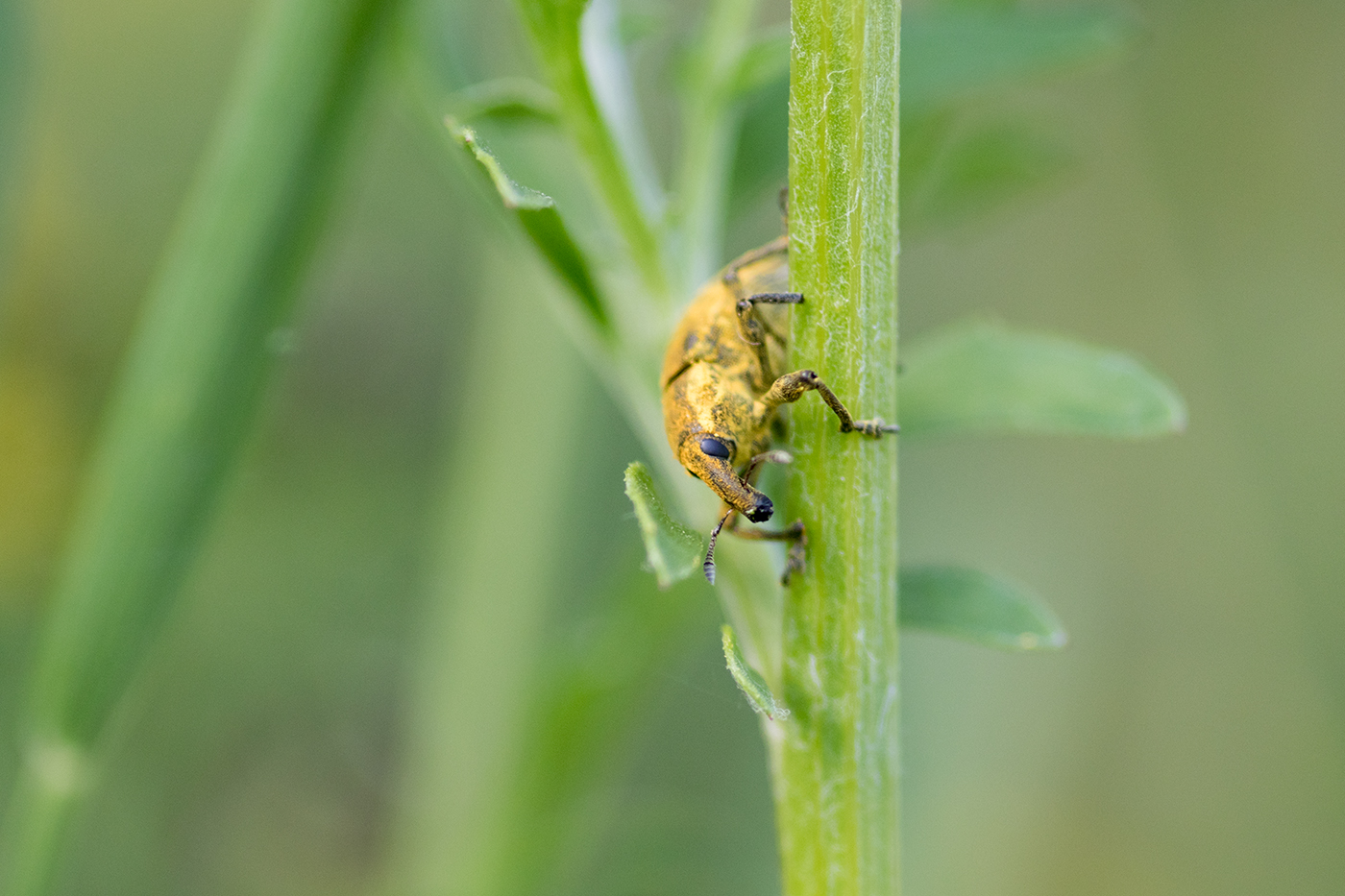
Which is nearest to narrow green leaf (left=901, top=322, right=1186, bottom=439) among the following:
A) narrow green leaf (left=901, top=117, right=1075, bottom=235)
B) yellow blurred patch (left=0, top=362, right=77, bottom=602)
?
narrow green leaf (left=901, top=117, right=1075, bottom=235)

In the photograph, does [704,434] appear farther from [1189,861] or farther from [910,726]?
[1189,861]

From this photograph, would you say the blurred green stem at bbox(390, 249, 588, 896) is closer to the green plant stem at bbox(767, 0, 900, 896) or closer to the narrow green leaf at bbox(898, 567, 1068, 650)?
the narrow green leaf at bbox(898, 567, 1068, 650)

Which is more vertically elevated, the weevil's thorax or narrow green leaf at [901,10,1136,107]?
narrow green leaf at [901,10,1136,107]

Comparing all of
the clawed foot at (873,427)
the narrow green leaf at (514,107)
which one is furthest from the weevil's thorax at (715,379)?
the clawed foot at (873,427)

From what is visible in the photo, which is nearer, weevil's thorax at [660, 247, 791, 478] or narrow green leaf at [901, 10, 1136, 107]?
weevil's thorax at [660, 247, 791, 478]

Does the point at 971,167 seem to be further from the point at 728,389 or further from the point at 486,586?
the point at 486,586

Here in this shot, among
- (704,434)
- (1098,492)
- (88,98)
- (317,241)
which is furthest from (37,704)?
(1098,492)

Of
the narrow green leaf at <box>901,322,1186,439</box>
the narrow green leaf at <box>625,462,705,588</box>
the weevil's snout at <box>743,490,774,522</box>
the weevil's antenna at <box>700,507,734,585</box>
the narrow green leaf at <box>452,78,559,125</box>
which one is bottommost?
the narrow green leaf at <box>625,462,705,588</box>
